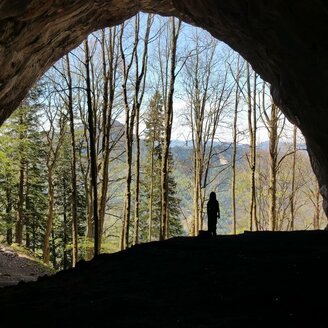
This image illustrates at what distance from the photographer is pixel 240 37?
12.3 m

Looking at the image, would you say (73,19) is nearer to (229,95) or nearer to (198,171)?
(198,171)

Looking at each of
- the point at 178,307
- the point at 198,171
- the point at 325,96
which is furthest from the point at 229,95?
the point at 178,307

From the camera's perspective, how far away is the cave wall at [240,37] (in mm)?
8294

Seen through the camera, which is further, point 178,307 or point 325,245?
point 325,245

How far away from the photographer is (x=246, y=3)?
962 cm

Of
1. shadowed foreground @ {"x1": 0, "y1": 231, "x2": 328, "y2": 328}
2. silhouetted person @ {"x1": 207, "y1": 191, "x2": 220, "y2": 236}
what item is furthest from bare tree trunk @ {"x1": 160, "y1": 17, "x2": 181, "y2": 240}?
shadowed foreground @ {"x1": 0, "y1": 231, "x2": 328, "y2": 328}

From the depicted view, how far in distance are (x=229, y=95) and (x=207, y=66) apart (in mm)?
2584

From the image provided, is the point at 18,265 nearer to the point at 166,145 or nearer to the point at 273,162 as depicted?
the point at 166,145

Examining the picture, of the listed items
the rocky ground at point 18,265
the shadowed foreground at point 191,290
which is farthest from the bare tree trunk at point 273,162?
the rocky ground at point 18,265

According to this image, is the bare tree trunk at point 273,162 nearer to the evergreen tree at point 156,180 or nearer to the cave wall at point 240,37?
the cave wall at point 240,37

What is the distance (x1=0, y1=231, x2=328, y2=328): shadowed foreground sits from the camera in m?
4.33

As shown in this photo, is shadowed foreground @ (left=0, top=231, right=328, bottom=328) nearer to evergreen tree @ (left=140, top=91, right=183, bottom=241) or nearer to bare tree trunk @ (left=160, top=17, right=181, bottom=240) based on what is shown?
bare tree trunk @ (left=160, top=17, right=181, bottom=240)

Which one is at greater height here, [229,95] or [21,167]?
[229,95]

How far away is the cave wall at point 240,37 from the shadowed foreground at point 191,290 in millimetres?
3979
